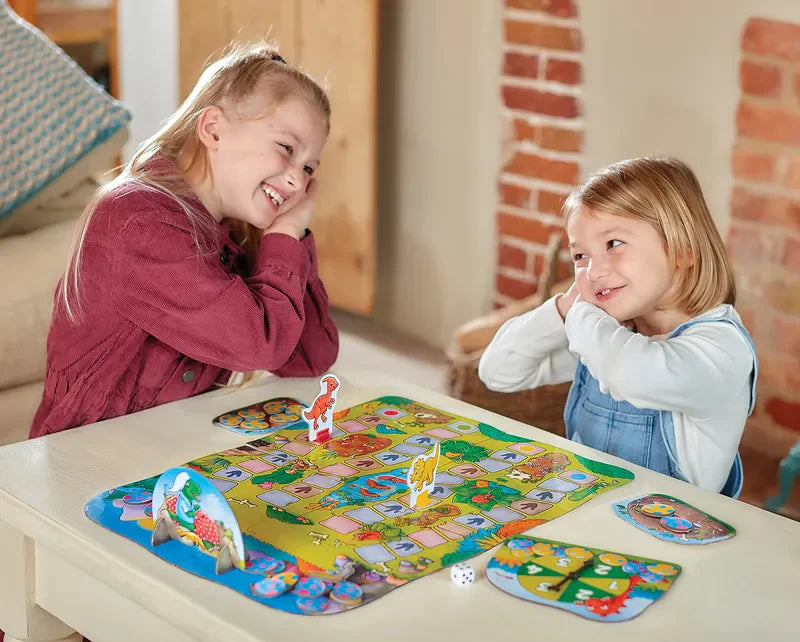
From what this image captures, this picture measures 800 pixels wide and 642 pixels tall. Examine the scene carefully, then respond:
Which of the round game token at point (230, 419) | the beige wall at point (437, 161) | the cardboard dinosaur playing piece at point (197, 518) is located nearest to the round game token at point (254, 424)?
the round game token at point (230, 419)

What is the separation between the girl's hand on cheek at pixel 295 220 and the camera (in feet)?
5.27

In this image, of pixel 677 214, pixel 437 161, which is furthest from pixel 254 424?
pixel 437 161

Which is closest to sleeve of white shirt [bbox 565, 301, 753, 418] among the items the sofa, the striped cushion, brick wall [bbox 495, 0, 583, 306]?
the sofa

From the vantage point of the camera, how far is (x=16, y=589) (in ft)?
3.94

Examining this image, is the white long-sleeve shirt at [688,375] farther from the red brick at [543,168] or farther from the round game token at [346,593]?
the red brick at [543,168]

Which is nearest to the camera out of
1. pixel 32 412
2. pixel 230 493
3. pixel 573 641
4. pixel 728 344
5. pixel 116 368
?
pixel 573 641

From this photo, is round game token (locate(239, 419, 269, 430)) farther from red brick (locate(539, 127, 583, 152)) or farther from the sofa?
red brick (locate(539, 127, 583, 152))

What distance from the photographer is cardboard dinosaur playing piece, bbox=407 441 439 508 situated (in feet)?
3.84

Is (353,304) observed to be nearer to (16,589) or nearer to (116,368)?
(116,368)

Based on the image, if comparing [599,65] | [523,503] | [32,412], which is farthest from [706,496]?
[599,65]

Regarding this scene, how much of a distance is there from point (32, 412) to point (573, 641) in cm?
135

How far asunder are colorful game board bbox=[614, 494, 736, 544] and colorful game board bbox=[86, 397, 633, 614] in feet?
0.17

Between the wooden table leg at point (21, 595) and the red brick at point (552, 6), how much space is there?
7.34 feet

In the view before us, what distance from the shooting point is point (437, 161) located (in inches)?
136
